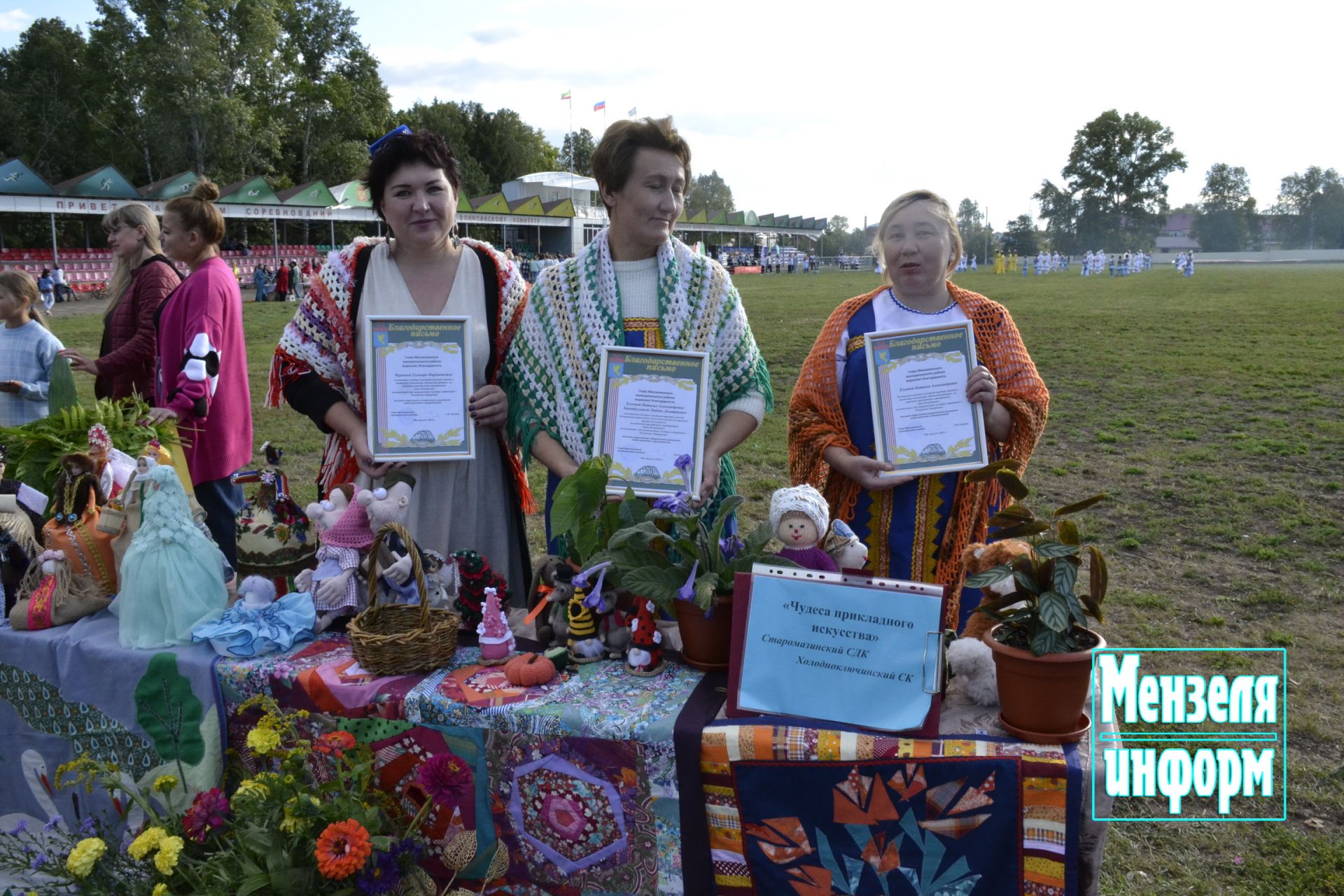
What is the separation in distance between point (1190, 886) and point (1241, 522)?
14.6ft

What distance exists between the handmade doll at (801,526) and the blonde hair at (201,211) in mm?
3355

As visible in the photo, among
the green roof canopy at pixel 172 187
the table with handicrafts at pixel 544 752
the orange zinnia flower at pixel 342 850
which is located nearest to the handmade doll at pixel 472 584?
the table with handicrafts at pixel 544 752

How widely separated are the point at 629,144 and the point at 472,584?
1320 mm

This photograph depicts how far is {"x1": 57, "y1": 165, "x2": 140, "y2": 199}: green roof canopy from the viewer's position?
31.0 metres

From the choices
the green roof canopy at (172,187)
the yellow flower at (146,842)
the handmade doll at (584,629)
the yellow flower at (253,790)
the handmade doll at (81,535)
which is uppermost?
the green roof canopy at (172,187)

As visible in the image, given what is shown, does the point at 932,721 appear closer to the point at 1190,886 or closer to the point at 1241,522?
the point at 1190,886

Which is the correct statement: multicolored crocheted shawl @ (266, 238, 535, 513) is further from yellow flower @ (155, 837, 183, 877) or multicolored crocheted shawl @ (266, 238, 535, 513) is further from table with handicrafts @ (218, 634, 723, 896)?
yellow flower @ (155, 837, 183, 877)

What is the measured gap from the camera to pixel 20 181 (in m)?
29.2

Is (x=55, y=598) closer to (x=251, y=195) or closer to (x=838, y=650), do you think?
(x=838, y=650)

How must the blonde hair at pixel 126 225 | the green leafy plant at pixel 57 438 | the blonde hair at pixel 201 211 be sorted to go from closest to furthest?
the green leafy plant at pixel 57 438 < the blonde hair at pixel 201 211 < the blonde hair at pixel 126 225

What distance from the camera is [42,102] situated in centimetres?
4362

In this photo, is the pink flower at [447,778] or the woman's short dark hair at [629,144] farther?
the woman's short dark hair at [629,144]

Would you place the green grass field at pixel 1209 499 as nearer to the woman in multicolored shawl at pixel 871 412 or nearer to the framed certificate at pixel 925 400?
the woman in multicolored shawl at pixel 871 412

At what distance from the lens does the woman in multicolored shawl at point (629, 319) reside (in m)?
2.62
